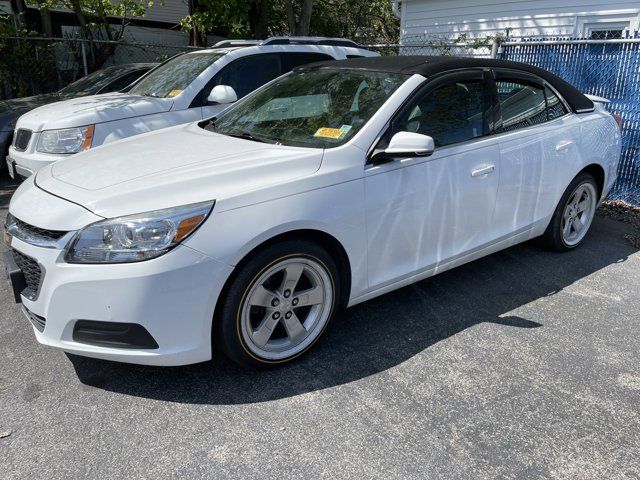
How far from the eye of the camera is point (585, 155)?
4.73 m

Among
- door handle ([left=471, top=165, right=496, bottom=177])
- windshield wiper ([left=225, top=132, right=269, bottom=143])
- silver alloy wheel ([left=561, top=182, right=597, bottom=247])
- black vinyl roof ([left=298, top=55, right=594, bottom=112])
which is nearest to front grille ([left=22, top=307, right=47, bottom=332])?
windshield wiper ([left=225, top=132, right=269, bottom=143])

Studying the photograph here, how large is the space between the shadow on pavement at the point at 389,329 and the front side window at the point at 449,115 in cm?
117

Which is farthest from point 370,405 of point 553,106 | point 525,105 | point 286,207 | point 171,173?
point 553,106

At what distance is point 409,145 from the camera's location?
321 centimetres

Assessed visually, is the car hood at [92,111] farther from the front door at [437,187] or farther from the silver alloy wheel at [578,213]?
the silver alloy wheel at [578,213]

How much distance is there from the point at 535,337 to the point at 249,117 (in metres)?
2.46

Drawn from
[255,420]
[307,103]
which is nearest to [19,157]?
[307,103]

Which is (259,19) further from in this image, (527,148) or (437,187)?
(437,187)

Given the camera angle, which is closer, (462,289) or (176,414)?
(176,414)

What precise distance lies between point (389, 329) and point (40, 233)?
2.15 meters

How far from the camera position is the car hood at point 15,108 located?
737 cm

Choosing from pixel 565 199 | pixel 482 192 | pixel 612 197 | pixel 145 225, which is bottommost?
pixel 612 197

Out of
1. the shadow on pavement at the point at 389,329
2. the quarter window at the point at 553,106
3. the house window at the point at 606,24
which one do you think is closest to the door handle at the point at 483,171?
the shadow on pavement at the point at 389,329

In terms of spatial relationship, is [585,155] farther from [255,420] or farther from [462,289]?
[255,420]
